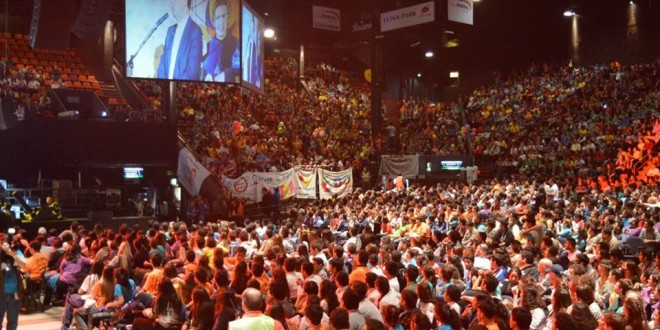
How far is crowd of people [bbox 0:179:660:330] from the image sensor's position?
6.30m

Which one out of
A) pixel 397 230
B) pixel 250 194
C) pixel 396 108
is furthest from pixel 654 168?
pixel 396 108

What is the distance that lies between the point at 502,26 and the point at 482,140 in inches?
538

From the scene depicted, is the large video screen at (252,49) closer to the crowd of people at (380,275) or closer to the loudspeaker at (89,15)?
the loudspeaker at (89,15)

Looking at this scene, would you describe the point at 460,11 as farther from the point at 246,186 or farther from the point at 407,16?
the point at 246,186

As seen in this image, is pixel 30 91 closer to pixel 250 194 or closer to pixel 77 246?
pixel 250 194

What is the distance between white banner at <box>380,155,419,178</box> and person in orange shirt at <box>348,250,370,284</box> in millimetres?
18740

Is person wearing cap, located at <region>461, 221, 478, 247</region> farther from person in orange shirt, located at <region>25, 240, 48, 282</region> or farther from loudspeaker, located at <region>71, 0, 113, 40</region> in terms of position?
loudspeaker, located at <region>71, 0, 113, 40</region>

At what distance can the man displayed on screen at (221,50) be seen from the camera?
75.3ft

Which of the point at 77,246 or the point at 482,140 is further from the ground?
the point at 482,140

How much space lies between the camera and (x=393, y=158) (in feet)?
92.8

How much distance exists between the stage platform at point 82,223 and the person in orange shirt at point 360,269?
11.3 m

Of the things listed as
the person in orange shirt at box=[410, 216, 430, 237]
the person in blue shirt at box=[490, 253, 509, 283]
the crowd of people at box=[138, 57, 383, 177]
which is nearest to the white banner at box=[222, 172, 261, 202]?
the crowd of people at box=[138, 57, 383, 177]

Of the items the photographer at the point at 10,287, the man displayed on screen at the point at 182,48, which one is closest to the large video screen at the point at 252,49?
the man displayed on screen at the point at 182,48

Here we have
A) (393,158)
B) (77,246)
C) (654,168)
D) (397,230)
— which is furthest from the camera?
(393,158)
